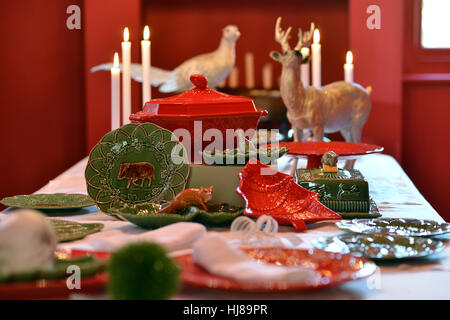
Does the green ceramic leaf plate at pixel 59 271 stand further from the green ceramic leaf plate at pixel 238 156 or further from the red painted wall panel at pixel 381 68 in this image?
the red painted wall panel at pixel 381 68

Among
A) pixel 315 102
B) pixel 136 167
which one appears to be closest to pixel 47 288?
pixel 136 167

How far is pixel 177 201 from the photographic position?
43.1 inches

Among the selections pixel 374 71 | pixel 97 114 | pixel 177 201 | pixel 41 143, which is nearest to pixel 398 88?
pixel 374 71

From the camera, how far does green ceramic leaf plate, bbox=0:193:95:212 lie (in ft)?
4.11

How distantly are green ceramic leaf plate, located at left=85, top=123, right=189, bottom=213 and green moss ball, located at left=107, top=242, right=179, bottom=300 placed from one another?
1.90ft

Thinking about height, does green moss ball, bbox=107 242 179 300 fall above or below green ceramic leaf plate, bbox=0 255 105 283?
above

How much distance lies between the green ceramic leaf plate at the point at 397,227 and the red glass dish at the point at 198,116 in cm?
37

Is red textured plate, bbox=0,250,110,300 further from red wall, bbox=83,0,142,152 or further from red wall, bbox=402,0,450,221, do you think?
red wall, bbox=402,0,450,221

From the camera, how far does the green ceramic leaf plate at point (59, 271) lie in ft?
2.29

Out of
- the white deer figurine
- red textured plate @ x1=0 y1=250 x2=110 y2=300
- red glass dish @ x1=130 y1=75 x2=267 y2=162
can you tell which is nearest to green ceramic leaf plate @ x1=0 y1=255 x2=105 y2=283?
red textured plate @ x1=0 y1=250 x2=110 y2=300

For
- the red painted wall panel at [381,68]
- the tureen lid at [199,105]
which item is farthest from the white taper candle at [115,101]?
the red painted wall panel at [381,68]

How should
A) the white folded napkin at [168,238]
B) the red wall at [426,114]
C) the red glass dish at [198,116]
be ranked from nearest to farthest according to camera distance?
the white folded napkin at [168,238] → the red glass dish at [198,116] → the red wall at [426,114]
